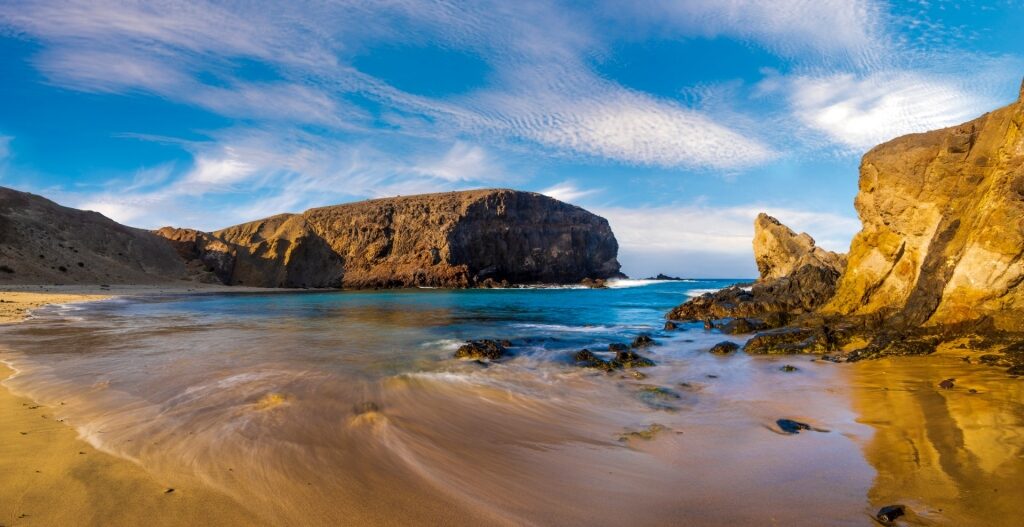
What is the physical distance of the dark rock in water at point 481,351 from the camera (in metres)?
10.2

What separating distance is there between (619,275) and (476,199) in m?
36.7

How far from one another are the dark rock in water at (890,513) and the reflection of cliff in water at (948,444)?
0.28 feet

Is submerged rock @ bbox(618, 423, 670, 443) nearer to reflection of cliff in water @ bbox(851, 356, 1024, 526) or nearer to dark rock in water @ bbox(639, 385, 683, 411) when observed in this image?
dark rock in water @ bbox(639, 385, 683, 411)

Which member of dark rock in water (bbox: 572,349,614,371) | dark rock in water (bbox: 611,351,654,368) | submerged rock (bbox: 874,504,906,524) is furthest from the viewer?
dark rock in water (bbox: 611,351,654,368)

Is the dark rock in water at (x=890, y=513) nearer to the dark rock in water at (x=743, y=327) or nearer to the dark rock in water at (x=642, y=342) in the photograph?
the dark rock in water at (x=642, y=342)

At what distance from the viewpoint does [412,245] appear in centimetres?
7475

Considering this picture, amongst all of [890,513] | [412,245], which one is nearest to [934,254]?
[890,513]

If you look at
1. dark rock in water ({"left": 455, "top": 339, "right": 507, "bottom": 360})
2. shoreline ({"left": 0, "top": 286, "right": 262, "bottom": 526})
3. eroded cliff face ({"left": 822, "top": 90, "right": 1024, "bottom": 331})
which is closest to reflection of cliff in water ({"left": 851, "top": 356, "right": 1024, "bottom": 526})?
eroded cliff face ({"left": 822, "top": 90, "right": 1024, "bottom": 331})

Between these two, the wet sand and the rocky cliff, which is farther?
the rocky cliff

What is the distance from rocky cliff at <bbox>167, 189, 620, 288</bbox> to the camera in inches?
2785

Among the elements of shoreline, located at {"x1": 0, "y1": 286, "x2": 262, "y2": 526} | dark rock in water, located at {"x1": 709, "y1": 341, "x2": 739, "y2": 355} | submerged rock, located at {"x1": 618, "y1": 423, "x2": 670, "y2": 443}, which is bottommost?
submerged rock, located at {"x1": 618, "y1": 423, "x2": 670, "y2": 443}

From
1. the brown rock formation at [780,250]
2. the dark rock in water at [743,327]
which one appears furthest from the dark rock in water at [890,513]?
the brown rock formation at [780,250]

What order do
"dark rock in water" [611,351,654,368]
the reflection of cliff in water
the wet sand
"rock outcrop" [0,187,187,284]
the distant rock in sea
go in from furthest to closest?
the distant rock in sea < "rock outcrop" [0,187,187,284] < "dark rock in water" [611,351,654,368] < the reflection of cliff in water < the wet sand

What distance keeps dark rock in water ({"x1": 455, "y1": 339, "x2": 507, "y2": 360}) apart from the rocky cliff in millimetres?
59289
